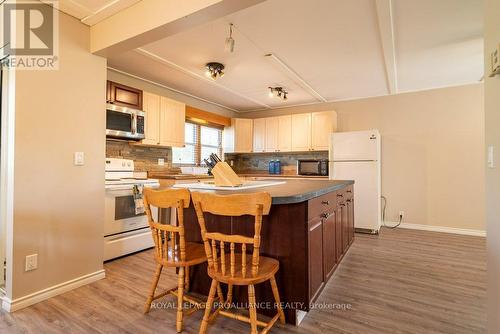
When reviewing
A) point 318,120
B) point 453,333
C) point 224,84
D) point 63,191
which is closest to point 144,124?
point 224,84

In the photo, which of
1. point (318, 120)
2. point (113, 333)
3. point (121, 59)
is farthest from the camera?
point (318, 120)

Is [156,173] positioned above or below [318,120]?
below

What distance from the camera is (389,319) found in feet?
6.02

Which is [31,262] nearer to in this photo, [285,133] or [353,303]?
[353,303]

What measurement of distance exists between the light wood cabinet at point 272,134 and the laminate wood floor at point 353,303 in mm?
2969

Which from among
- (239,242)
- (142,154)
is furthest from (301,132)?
(239,242)

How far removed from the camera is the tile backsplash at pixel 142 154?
3670 mm

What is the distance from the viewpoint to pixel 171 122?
13.8 ft

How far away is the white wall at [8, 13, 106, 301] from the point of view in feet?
6.60

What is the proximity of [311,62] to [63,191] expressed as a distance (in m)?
3.06

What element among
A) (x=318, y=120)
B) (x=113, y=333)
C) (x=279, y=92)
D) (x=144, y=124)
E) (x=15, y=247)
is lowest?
(x=113, y=333)

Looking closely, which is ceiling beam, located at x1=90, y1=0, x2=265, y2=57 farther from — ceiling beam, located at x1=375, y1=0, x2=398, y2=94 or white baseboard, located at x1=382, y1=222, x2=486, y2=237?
white baseboard, located at x1=382, y1=222, x2=486, y2=237

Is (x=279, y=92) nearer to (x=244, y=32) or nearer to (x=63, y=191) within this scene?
(x=244, y=32)

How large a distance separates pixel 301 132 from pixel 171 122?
8.22 feet
